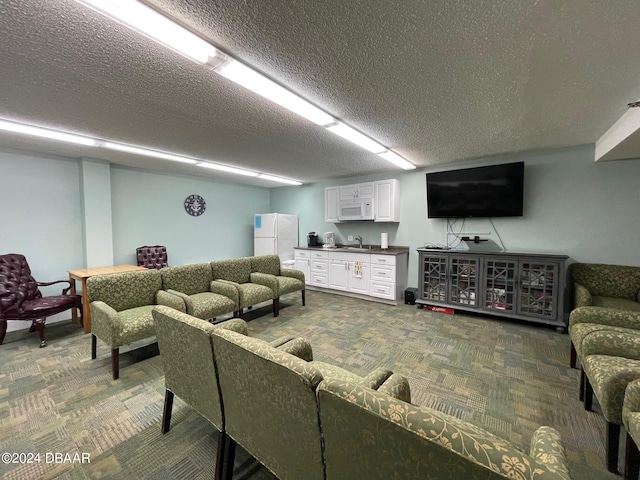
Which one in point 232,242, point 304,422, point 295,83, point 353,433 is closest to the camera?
point 353,433

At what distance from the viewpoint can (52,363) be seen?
8.68ft

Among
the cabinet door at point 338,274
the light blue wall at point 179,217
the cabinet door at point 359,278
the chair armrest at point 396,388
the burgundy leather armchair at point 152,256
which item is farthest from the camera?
the cabinet door at point 338,274

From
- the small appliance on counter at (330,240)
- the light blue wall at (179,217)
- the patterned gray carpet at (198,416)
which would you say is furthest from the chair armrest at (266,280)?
the light blue wall at (179,217)

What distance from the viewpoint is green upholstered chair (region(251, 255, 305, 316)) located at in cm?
431

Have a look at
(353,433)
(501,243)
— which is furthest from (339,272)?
(353,433)

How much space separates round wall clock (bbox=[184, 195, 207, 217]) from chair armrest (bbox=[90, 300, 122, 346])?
3161 mm

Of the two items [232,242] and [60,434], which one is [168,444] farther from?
[232,242]

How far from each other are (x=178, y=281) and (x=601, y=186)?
19.0 ft

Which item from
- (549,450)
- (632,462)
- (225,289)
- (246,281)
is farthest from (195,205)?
(632,462)

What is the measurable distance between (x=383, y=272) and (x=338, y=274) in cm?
98

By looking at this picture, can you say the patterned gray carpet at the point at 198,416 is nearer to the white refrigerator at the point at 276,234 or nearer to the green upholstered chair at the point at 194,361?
the green upholstered chair at the point at 194,361

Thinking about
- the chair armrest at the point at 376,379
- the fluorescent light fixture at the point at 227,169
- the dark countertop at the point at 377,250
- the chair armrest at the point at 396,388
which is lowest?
the chair armrest at the point at 376,379

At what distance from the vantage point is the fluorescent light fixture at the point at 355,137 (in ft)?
9.06

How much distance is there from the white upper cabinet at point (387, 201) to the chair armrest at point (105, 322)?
166 inches
